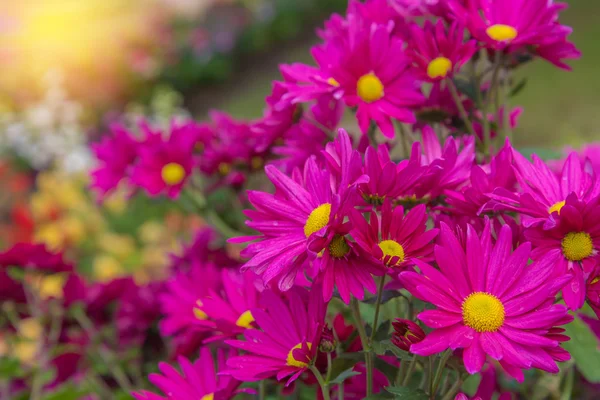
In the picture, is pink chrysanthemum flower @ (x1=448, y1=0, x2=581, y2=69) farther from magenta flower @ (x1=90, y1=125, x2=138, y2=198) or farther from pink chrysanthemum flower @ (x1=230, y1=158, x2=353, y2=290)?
magenta flower @ (x1=90, y1=125, x2=138, y2=198)

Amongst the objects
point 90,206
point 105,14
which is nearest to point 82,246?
point 90,206

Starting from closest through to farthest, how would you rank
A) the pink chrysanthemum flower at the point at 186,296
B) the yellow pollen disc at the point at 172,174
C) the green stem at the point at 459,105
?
1. the green stem at the point at 459,105
2. the pink chrysanthemum flower at the point at 186,296
3. the yellow pollen disc at the point at 172,174

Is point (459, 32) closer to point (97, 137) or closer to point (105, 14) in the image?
point (97, 137)

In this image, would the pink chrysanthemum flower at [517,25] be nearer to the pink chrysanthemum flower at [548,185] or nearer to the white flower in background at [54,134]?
the pink chrysanthemum flower at [548,185]

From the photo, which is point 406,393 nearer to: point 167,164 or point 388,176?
point 388,176

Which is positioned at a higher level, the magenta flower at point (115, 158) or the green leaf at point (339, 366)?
the magenta flower at point (115, 158)

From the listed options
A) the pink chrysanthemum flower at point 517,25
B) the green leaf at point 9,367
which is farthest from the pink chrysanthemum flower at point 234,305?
the green leaf at point 9,367
